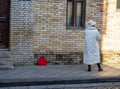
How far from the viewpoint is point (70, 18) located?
14859 millimetres

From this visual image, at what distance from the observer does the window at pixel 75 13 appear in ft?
48.6

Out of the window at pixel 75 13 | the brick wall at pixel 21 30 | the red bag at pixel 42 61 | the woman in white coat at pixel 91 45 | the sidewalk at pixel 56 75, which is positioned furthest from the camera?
the window at pixel 75 13

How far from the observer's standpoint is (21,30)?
14.2m

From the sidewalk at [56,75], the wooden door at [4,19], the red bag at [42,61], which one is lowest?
the sidewalk at [56,75]

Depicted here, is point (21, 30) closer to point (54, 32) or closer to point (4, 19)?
point (4, 19)

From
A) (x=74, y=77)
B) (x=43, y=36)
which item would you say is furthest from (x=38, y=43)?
(x=74, y=77)

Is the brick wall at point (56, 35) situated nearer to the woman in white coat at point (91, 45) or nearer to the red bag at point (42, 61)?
the red bag at point (42, 61)

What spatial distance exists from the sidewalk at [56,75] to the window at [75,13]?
151cm

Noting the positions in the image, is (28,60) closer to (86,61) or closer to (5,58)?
(5,58)

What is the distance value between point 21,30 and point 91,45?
2.39 metres

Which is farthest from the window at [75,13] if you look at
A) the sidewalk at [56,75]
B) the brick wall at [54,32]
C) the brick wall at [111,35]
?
the sidewalk at [56,75]

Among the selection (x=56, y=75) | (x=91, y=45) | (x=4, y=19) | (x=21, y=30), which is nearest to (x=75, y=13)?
(x=91, y=45)

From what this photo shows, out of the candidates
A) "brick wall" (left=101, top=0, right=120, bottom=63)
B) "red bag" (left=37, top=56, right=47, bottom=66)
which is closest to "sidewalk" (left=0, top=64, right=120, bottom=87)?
"red bag" (left=37, top=56, right=47, bottom=66)

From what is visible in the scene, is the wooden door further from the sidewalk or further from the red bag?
the red bag
